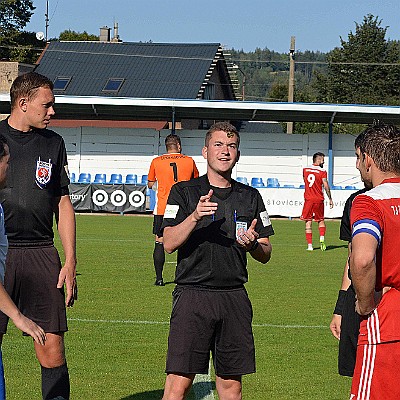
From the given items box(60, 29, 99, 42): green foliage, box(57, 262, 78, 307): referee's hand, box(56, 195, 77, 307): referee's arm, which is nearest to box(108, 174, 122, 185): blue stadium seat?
box(56, 195, 77, 307): referee's arm

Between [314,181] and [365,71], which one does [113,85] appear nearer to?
[314,181]

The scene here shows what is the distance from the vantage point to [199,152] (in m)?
37.9

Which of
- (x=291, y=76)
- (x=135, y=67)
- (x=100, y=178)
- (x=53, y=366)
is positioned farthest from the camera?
(x=135, y=67)

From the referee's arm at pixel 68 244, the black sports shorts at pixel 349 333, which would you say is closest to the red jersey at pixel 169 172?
the referee's arm at pixel 68 244

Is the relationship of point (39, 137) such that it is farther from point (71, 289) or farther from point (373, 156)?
point (373, 156)

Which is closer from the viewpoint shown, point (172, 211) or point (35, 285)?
point (172, 211)

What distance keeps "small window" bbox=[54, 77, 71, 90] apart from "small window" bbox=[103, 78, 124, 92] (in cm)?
215

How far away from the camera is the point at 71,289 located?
20.6ft

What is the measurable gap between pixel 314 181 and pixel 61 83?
31602 mm

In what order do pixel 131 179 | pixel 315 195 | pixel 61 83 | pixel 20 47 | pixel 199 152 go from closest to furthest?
pixel 315 195
pixel 131 179
pixel 199 152
pixel 61 83
pixel 20 47

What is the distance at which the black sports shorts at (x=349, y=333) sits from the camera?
19.0 feet

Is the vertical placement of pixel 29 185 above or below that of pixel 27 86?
below

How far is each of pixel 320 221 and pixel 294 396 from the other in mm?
14217

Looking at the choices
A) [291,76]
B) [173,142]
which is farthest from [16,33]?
[173,142]
